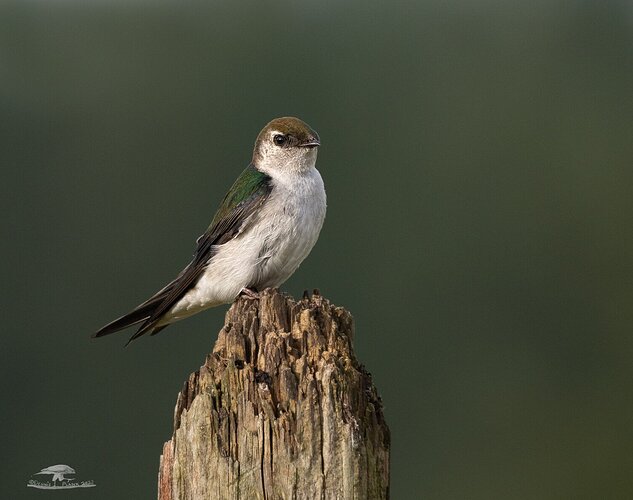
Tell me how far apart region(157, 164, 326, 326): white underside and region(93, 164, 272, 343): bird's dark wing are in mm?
48

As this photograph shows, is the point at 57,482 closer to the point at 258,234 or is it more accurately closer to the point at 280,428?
the point at 258,234

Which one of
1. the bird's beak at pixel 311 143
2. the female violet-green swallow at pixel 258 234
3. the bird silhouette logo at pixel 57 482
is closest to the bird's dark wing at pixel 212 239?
the female violet-green swallow at pixel 258 234

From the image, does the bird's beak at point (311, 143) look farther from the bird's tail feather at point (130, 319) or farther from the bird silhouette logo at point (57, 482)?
the bird silhouette logo at point (57, 482)

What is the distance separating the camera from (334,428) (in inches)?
196

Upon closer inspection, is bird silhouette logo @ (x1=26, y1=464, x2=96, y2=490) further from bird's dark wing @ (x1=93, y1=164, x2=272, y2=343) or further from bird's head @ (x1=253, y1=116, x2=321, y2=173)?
bird's head @ (x1=253, y1=116, x2=321, y2=173)

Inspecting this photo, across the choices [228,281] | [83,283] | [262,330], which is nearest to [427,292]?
[83,283]

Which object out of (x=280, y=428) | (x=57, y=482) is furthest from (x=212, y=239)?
(x=280, y=428)

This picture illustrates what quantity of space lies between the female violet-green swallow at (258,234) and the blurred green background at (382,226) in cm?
1197

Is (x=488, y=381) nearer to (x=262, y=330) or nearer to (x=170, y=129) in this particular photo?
(x=170, y=129)

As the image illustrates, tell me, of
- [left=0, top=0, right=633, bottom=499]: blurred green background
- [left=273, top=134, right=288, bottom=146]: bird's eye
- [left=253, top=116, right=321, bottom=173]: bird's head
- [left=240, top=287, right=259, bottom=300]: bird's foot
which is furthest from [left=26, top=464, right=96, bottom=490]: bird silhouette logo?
[left=0, top=0, right=633, bottom=499]: blurred green background

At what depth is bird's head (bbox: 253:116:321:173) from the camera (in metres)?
7.95

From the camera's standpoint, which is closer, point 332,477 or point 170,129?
point 332,477

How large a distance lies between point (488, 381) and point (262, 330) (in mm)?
25727

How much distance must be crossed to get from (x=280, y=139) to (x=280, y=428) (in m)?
3.31
